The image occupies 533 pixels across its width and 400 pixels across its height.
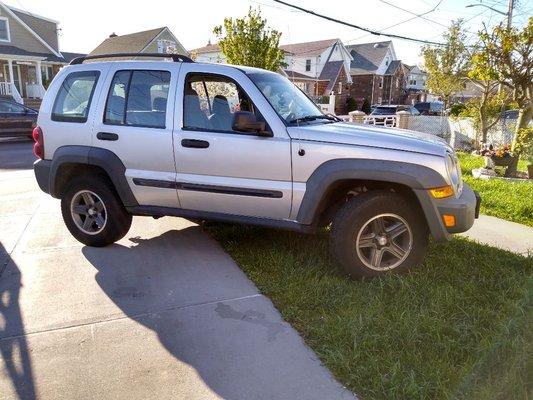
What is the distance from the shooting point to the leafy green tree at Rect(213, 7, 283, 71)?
54.9 ft

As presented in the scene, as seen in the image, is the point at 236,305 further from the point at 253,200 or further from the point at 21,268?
the point at 21,268

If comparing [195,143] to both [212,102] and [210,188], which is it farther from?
[212,102]

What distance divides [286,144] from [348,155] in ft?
1.76

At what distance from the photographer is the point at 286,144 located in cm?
386

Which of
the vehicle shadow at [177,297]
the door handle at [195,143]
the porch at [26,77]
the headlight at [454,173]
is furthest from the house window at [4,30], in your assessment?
the headlight at [454,173]

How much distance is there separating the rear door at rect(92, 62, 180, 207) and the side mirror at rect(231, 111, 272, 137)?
0.80 metres

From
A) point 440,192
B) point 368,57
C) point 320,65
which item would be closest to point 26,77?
point 320,65

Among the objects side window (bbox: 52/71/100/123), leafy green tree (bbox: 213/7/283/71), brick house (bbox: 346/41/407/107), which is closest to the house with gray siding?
leafy green tree (bbox: 213/7/283/71)

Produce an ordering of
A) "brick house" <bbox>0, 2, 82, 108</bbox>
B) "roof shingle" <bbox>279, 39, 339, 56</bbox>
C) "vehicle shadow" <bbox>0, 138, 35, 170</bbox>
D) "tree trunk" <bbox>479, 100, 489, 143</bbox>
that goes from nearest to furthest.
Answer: "vehicle shadow" <bbox>0, 138, 35, 170</bbox> < "tree trunk" <bbox>479, 100, 489, 143</bbox> < "brick house" <bbox>0, 2, 82, 108</bbox> < "roof shingle" <bbox>279, 39, 339, 56</bbox>

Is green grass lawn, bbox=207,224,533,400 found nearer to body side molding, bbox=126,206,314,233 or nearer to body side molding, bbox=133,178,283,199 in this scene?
body side molding, bbox=126,206,314,233

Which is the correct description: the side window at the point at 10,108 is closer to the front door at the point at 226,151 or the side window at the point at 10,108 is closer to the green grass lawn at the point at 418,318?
the front door at the point at 226,151

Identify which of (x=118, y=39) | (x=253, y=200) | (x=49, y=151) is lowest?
(x=253, y=200)

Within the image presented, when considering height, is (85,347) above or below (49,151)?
below

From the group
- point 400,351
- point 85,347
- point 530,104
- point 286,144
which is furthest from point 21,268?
point 530,104
